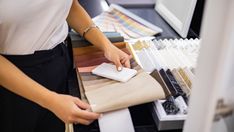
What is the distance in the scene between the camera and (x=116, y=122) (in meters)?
0.71

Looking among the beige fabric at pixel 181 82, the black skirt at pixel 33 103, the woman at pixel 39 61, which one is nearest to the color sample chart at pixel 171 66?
the beige fabric at pixel 181 82

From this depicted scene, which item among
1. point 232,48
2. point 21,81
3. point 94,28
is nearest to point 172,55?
point 94,28

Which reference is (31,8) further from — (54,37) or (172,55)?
(172,55)

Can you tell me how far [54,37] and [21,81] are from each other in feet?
0.71

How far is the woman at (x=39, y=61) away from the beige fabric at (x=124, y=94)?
1.2 inches

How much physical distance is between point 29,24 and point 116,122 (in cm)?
35

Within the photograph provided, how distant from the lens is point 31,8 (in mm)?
814

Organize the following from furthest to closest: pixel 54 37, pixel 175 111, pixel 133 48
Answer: pixel 133 48 < pixel 54 37 < pixel 175 111

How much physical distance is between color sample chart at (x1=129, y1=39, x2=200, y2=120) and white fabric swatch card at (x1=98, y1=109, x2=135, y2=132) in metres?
0.07

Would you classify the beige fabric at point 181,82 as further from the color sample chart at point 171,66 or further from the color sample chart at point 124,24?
the color sample chart at point 124,24

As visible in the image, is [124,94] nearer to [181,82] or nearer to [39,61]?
[181,82]

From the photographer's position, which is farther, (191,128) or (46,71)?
(46,71)

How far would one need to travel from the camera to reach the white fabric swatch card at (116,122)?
0.70m

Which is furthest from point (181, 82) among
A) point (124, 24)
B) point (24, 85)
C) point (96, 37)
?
point (124, 24)
